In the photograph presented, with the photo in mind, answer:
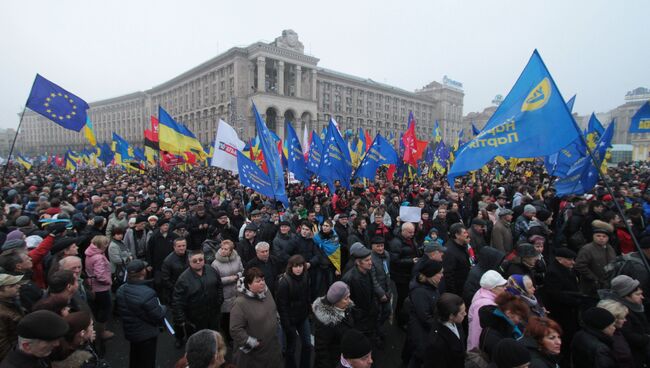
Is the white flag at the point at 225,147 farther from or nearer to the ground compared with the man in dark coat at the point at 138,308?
farther from the ground

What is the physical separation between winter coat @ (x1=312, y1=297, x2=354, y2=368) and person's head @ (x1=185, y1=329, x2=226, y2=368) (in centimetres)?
106

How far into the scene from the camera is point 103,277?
4.51 metres

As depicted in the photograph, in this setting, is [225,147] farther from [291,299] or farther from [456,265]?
[456,265]

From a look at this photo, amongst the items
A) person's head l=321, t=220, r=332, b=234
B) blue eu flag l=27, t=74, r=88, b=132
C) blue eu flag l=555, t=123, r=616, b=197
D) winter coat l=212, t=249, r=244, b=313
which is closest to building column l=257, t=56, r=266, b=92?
blue eu flag l=27, t=74, r=88, b=132

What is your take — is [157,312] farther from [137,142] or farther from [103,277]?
[137,142]

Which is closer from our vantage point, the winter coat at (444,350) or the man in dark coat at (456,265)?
the winter coat at (444,350)

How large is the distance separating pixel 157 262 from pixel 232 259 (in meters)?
2.21

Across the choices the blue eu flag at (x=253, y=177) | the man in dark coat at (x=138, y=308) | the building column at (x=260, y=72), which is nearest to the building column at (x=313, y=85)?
the building column at (x=260, y=72)

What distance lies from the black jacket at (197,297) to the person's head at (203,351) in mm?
1925

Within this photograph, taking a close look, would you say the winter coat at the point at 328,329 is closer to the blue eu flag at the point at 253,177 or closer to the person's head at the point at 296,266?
the person's head at the point at 296,266

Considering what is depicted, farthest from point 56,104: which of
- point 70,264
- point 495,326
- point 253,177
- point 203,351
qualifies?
point 495,326

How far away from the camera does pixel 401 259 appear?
17.1 feet

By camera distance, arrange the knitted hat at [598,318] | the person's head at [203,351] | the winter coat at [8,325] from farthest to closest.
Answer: the knitted hat at [598,318], the winter coat at [8,325], the person's head at [203,351]

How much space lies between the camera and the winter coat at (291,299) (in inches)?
151
